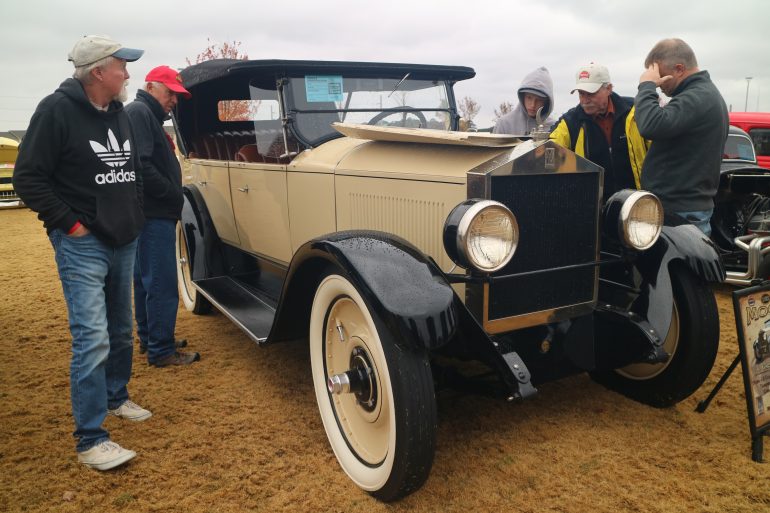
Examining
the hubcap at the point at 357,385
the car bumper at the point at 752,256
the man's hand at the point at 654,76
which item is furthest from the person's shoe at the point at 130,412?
the car bumper at the point at 752,256

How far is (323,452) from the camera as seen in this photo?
2.55 metres

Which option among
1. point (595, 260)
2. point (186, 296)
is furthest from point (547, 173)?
point (186, 296)

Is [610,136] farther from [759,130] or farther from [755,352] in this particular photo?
[759,130]

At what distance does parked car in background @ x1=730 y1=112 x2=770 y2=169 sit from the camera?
7.94 m

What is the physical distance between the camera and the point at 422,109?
3791mm

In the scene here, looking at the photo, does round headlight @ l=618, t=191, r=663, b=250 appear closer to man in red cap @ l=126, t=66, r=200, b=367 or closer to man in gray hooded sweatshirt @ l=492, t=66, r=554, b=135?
man in gray hooded sweatshirt @ l=492, t=66, r=554, b=135

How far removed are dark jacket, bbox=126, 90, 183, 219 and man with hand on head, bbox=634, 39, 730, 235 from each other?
272 centimetres

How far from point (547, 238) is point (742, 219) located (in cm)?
415

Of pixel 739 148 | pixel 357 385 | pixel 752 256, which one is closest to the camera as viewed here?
pixel 357 385

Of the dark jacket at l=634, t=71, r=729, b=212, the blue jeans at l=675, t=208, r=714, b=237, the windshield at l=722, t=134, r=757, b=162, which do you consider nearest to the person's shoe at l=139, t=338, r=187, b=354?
the dark jacket at l=634, t=71, r=729, b=212

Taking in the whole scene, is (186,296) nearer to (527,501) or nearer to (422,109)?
(422,109)

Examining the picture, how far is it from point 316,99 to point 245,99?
0.83 m

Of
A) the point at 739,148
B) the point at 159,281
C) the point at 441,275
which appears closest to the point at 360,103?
the point at 159,281

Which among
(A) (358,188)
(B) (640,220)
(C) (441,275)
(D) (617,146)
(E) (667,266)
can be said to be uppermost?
(D) (617,146)
